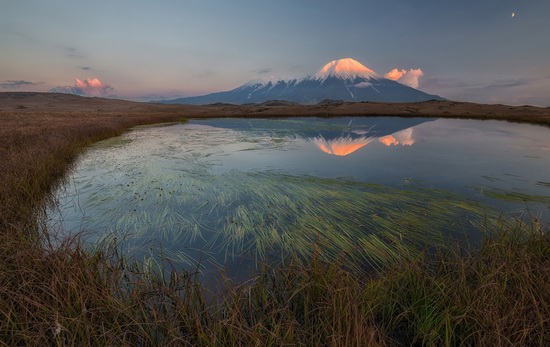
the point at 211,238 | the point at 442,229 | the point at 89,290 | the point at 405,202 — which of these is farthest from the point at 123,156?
the point at 442,229

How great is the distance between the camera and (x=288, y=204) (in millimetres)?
9094

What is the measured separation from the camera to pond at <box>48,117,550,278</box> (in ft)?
20.6

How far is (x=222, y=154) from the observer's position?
62.9 ft

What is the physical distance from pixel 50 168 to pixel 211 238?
10.4m

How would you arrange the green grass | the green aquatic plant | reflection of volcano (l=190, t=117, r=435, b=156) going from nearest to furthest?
1. the green grass
2. the green aquatic plant
3. reflection of volcano (l=190, t=117, r=435, b=156)

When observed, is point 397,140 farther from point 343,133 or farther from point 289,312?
point 289,312

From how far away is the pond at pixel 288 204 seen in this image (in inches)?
247

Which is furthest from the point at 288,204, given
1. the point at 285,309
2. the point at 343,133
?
the point at 343,133

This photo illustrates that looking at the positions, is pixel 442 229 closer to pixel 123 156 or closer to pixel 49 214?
pixel 49 214

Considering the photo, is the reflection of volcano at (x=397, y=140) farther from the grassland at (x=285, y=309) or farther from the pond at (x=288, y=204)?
the grassland at (x=285, y=309)

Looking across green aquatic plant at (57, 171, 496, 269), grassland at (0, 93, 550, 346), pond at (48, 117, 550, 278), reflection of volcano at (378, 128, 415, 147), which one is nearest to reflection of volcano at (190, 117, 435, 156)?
reflection of volcano at (378, 128, 415, 147)

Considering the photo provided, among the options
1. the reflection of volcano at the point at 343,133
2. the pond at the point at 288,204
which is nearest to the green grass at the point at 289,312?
the pond at the point at 288,204

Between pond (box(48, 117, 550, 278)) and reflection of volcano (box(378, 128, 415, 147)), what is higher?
reflection of volcano (box(378, 128, 415, 147))

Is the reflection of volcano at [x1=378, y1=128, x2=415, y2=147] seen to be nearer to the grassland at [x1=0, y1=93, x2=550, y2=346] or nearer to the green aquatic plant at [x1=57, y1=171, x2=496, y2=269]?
the green aquatic plant at [x1=57, y1=171, x2=496, y2=269]
